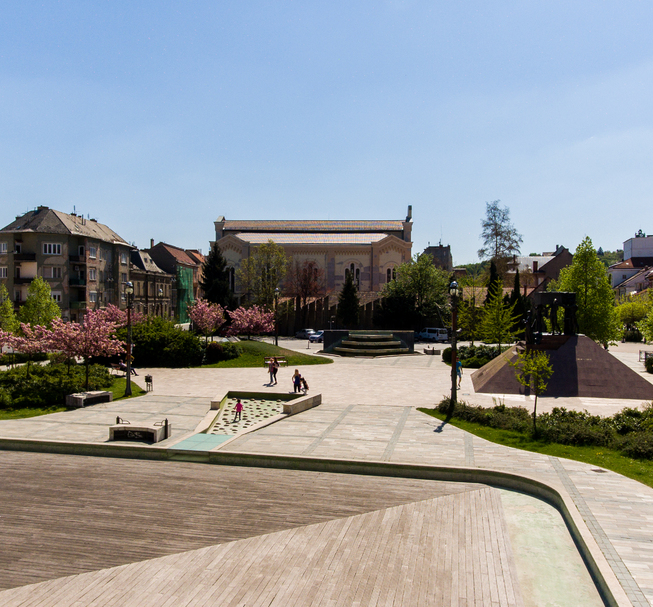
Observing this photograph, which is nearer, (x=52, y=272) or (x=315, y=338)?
(x=52, y=272)

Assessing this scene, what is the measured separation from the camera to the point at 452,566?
328 inches

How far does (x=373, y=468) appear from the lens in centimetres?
1295

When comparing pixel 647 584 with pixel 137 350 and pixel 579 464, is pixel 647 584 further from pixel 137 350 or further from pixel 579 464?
pixel 137 350

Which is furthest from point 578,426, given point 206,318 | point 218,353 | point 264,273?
point 264,273

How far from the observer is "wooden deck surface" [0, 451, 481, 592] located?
889 cm

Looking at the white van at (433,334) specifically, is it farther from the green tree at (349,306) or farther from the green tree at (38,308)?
the green tree at (38,308)

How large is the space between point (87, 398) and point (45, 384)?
2547 millimetres

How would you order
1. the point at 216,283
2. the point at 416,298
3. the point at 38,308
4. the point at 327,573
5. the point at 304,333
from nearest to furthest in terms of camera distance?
the point at 327,573, the point at 38,308, the point at 416,298, the point at 304,333, the point at 216,283

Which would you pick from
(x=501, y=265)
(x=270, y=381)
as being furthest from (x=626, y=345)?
(x=270, y=381)

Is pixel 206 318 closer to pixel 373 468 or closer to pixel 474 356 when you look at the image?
pixel 474 356

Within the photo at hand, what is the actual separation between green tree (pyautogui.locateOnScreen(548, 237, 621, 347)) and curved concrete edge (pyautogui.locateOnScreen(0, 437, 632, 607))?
29.1 metres

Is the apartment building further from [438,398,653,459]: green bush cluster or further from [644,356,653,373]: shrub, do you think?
[644,356,653,373]: shrub

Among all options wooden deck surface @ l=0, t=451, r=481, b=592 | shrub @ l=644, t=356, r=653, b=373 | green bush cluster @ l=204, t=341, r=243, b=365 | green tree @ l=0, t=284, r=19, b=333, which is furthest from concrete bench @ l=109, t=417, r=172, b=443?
shrub @ l=644, t=356, r=653, b=373

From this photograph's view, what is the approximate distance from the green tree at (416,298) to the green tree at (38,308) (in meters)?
31.2
